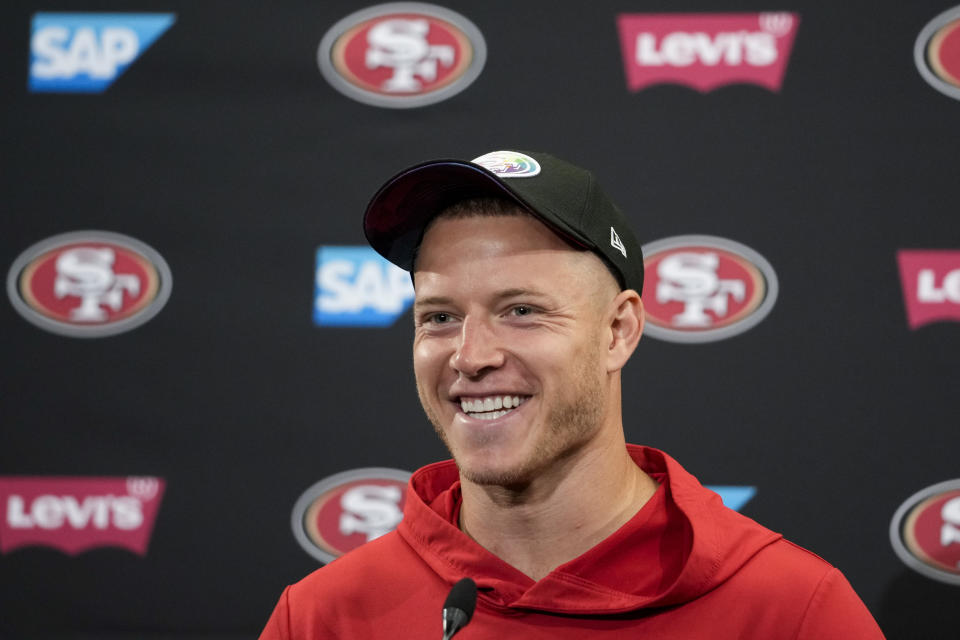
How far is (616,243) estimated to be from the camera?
4.38ft

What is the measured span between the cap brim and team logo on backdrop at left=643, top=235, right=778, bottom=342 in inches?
31.7

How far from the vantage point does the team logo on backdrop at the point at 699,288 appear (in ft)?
6.83

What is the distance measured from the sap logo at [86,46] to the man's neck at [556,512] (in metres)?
1.40

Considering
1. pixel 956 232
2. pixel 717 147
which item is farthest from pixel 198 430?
pixel 956 232

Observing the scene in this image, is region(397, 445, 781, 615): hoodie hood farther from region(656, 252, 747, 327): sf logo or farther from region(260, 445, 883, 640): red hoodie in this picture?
region(656, 252, 747, 327): sf logo

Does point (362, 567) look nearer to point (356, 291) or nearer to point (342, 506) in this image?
point (342, 506)

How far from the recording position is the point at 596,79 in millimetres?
2133

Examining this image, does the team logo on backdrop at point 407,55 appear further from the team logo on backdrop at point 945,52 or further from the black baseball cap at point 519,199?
the team logo on backdrop at point 945,52

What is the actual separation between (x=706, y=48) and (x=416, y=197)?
3.43ft

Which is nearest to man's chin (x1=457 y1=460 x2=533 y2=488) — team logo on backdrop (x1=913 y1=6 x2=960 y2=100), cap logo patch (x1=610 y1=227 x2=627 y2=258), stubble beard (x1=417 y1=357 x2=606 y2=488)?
stubble beard (x1=417 y1=357 x2=606 y2=488)

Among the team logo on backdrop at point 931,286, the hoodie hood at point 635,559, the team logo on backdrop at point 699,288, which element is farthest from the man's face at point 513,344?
the team logo on backdrop at point 931,286

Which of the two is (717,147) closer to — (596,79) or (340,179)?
(596,79)

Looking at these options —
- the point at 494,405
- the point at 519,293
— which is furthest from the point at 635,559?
the point at 519,293

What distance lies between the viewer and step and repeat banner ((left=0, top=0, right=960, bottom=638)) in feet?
6.73
